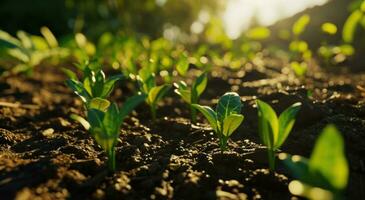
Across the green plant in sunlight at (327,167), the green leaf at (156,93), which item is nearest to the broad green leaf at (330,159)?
the green plant in sunlight at (327,167)

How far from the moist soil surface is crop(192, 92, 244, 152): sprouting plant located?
3.3 inches

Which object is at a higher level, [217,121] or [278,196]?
[217,121]

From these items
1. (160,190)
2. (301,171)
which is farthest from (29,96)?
(301,171)

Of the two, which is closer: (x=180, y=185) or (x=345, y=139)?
(x=180, y=185)

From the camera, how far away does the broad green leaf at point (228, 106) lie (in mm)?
1596

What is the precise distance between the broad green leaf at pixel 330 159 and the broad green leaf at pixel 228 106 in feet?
2.22

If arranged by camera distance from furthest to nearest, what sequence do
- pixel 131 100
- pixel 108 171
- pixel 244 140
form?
pixel 244 140, pixel 108 171, pixel 131 100

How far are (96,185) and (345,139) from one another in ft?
3.31

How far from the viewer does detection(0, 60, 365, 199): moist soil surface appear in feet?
4.40

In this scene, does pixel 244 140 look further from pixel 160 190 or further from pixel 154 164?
pixel 160 190

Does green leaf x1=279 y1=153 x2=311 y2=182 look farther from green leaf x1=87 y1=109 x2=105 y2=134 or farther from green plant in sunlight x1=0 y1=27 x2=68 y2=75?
green plant in sunlight x1=0 y1=27 x2=68 y2=75

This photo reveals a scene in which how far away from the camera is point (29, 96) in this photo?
2996mm

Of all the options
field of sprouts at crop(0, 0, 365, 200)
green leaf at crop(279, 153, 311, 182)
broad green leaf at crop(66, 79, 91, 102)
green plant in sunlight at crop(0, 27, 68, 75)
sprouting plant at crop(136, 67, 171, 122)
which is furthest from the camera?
green plant in sunlight at crop(0, 27, 68, 75)

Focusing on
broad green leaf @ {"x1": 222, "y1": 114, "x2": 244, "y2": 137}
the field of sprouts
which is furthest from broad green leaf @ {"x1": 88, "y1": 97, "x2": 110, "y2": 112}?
broad green leaf @ {"x1": 222, "y1": 114, "x2": 244, "y2": 137}
